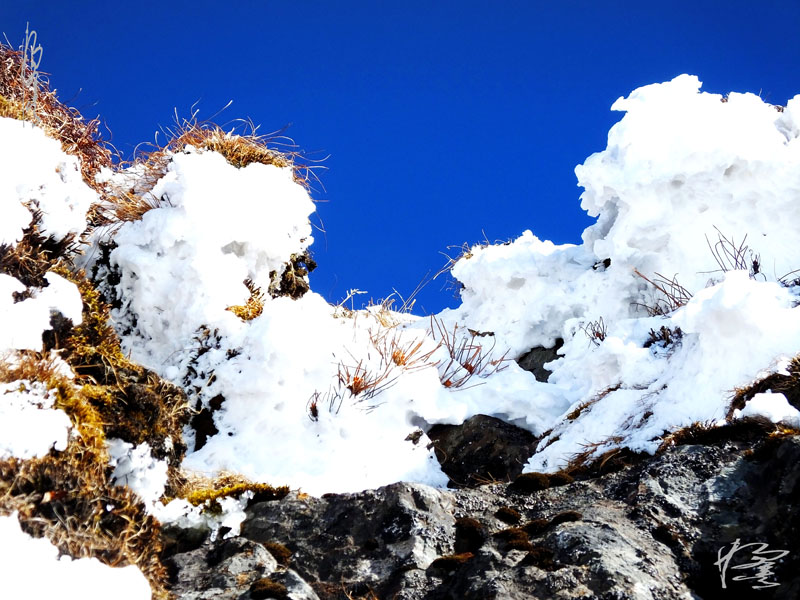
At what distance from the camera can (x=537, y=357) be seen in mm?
8578

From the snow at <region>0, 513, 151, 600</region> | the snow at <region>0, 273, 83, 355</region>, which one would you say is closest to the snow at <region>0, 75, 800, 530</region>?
the snow at <region>0, 273, 83, 355</region>

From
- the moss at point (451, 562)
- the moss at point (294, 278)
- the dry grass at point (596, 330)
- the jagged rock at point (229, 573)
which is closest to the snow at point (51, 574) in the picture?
the jagged rock at point (229, 573)

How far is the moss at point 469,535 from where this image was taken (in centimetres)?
344

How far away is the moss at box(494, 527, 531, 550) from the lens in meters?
3.21

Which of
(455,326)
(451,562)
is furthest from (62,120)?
(451,562)

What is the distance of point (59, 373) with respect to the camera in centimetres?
337

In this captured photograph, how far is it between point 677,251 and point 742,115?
5.05ft

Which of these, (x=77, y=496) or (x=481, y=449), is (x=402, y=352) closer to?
Answer: (x=481, y=449)

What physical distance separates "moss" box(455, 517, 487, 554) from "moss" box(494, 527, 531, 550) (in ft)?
0.34

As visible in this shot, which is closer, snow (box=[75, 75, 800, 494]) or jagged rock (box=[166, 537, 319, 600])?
jagged rock (box=[166, 537, 319, 600])

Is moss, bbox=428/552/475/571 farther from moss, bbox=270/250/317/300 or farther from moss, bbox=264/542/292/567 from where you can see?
moss, bbox=270/250/317/300

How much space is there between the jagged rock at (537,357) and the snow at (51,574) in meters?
6.22

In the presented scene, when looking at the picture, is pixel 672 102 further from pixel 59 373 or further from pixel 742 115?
pixel 59 373

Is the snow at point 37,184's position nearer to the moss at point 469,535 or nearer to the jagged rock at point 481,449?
the moss at point 469,535
